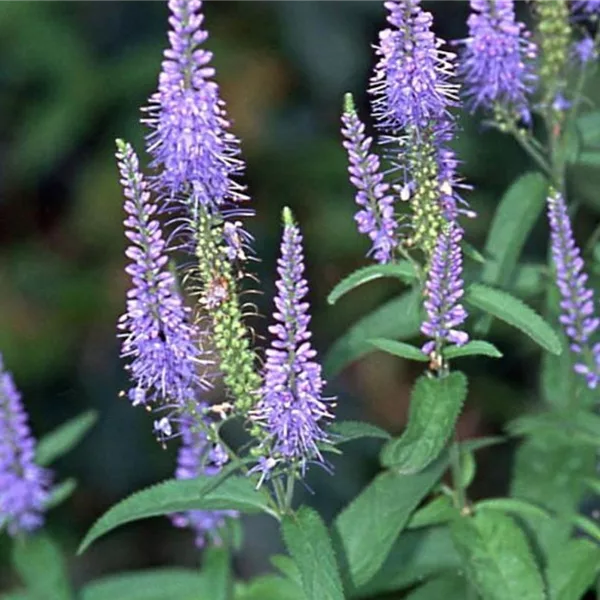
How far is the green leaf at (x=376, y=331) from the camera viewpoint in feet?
11.5

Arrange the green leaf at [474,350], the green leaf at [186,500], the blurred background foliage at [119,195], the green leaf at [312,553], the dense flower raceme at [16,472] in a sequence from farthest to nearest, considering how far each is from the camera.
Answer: the blurred background foliage at [119,195] → the dense flower raceme at [16,472] → the green leaf at [186,500] → the green leaf at [474,350] → the green leaf at [312,553]

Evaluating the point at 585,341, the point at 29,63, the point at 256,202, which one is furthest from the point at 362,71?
the point at 585,341

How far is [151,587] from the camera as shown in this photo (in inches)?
153

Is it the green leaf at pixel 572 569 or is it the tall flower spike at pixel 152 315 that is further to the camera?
the green leaf at pixel 572 569

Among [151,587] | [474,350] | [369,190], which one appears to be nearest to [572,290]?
[474,350]

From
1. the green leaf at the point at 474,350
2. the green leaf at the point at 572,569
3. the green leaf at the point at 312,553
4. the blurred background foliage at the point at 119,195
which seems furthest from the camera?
the blurred background foliage at the point at 119,195

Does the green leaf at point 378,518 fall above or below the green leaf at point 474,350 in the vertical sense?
below

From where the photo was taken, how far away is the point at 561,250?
3.12 metres

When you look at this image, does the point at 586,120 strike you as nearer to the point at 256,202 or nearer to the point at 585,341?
the point at 585,341

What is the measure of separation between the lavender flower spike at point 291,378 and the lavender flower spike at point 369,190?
0.91ft

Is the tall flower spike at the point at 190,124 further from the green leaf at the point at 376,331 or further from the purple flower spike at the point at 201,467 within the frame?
the green leaf at the point at 376,331

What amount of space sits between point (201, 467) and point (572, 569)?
1.05 meters

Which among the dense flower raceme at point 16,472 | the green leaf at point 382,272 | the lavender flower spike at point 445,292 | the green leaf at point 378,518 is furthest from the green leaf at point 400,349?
the dense flower raceme at point 16,472

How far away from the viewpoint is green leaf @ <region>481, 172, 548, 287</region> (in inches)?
136
